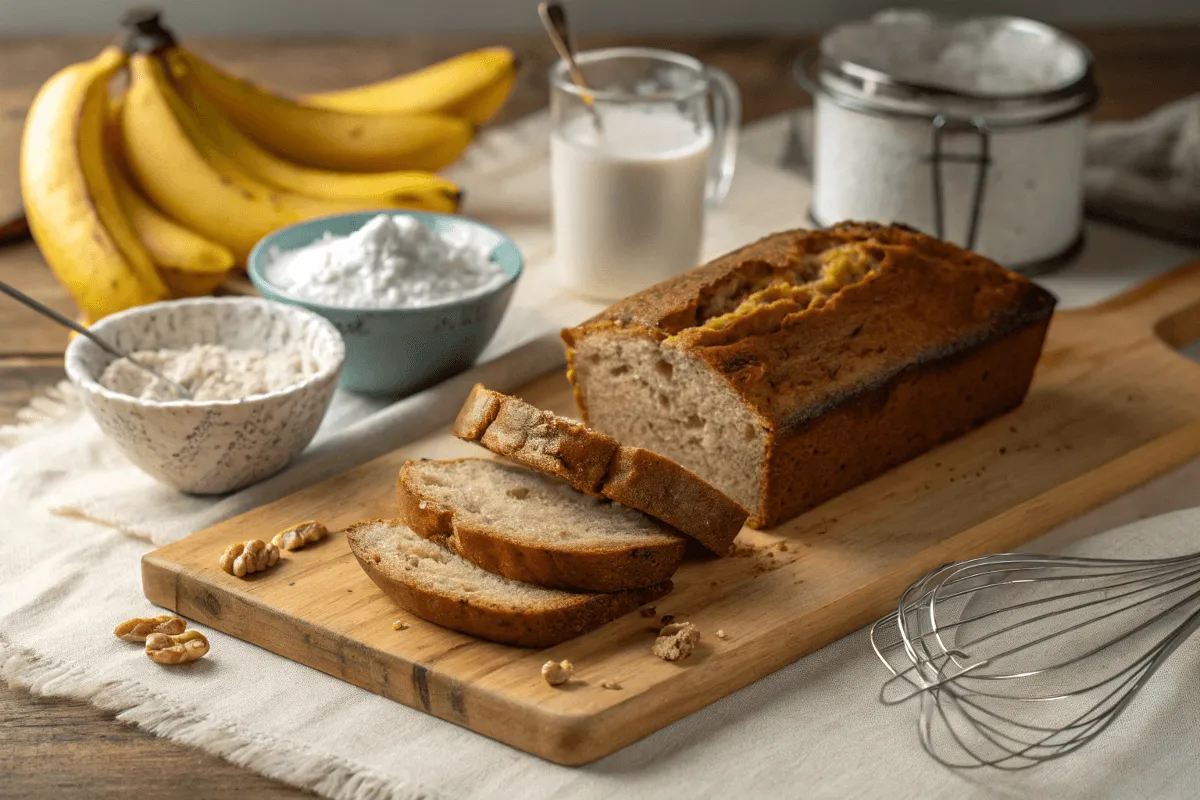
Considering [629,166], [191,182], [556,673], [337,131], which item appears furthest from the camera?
[337,131]

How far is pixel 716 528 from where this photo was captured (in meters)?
2.46

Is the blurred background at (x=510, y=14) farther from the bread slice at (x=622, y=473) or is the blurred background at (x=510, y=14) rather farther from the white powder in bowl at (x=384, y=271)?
the bread slice at (x=622, y=473)

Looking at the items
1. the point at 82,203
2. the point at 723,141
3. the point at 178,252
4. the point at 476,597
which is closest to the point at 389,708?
the point at 476,597

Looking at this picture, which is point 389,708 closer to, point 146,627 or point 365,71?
point 146,627

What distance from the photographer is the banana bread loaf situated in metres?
2.63

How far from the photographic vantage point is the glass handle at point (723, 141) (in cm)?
385

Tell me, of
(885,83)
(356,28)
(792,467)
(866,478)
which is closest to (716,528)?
(792,467)

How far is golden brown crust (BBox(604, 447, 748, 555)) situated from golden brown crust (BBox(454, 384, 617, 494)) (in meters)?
0.03

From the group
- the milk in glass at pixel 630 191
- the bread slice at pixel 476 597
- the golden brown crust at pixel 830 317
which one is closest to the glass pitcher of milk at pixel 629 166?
the milk in glass at pixel 630 191

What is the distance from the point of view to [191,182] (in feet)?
11.8

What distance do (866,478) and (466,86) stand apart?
6.44 ft

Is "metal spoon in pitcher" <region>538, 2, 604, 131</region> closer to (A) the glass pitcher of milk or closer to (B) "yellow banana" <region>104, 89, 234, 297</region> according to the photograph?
(A) the glass pitcher of milk

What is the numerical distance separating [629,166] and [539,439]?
1227mm

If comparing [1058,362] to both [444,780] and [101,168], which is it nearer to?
[444,780]
